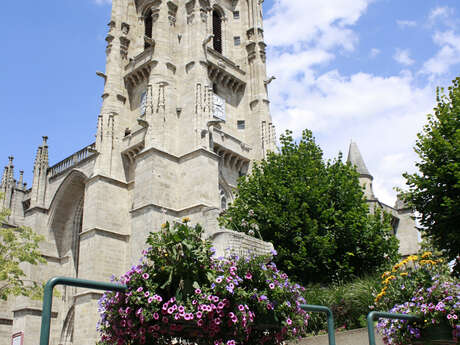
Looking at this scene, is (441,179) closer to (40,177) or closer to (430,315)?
(430,315)

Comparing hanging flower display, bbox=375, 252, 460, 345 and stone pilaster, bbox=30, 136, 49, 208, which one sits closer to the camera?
hanging flower display, bbox=375, 252, 460, 345

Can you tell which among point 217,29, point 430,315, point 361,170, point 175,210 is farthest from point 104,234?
point 361,170

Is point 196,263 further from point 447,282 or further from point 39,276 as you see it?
point 39,276

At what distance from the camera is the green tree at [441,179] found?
1412cm

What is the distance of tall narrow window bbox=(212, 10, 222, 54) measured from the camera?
29797 mm

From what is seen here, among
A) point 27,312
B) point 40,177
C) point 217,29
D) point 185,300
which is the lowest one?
point 185,300

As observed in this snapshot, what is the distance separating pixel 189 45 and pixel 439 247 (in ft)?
54.5

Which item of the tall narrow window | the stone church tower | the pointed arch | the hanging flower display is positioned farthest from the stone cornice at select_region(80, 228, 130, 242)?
the hanging flower display

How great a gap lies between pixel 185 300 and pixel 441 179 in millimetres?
12005

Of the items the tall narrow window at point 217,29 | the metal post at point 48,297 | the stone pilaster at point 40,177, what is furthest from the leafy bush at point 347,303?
the stone pilaster at point 40,177

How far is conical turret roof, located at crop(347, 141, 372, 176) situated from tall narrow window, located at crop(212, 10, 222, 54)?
14.2 m

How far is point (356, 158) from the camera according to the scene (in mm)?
37469

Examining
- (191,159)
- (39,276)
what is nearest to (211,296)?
(191,159)

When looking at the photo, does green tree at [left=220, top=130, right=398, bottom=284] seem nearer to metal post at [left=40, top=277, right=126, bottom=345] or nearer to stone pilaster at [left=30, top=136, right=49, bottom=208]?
metal post at [left=40, top=277, right=126, bottom=345]
